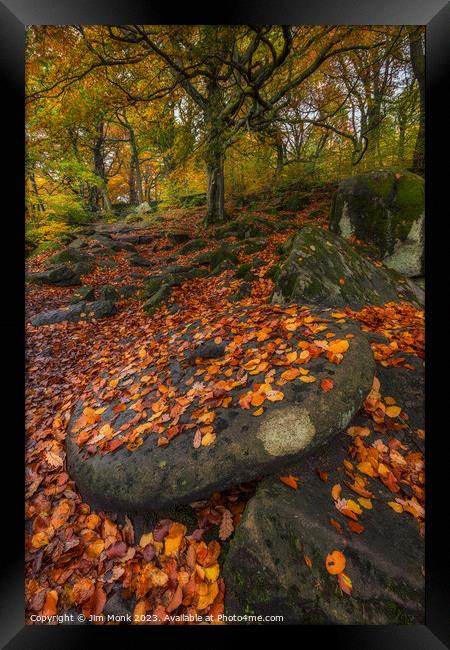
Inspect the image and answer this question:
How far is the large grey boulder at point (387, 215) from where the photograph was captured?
14.5ft

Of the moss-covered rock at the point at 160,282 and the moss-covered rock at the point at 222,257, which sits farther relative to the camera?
the moss-covered rock at the point at 222,257

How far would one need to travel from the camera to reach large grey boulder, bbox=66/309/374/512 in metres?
1.67

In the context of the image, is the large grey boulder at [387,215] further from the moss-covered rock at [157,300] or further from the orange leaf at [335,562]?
the orange leaf at [335,562]

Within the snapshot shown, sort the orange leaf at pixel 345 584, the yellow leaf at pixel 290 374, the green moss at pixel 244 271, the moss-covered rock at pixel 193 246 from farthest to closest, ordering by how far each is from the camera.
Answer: the moss-covered rock at pixel 193 246 → the green moss at pixel 244 271 → the yellow leaf at pixel 290 374 → the orange leaf at pixel 345 584

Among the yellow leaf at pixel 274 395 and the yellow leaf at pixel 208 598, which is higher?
the yellow leaf at pixel 274 395

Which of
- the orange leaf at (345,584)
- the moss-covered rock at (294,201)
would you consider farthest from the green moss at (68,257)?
the orange leaf at (345,584)

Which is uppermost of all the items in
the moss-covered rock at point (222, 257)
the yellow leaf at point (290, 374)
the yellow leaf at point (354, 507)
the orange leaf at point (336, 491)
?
the moss-covered rock at point (222, 257)

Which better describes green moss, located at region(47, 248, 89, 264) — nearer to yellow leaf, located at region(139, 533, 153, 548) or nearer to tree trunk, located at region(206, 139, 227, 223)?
tree trunk, located at region(206, 139, 227, 223)

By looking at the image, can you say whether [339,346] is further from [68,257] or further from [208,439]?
[68,257]

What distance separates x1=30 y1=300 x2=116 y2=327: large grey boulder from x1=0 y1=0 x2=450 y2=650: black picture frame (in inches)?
117

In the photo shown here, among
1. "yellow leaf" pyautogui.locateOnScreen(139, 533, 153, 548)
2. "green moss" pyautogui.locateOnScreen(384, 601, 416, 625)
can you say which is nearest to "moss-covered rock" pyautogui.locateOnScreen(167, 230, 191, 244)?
"yellow leaf" pyautogui.locateOnScreen(139, 533, 153, 548)
